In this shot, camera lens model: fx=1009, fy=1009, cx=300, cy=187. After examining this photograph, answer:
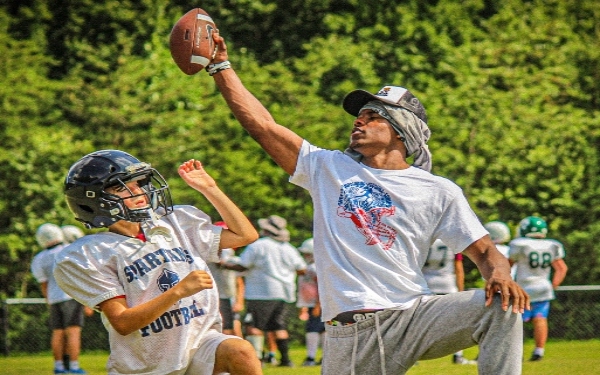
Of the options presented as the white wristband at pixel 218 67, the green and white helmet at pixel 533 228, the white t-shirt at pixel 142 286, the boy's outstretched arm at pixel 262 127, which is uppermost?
the white wristband at pixel 218 67

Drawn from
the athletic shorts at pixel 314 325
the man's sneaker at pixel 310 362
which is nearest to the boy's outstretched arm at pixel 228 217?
the man's sneaker at pixel 310 362

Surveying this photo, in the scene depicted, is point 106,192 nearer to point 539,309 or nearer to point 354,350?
point 354,350

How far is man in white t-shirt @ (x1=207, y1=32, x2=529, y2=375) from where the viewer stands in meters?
4.41

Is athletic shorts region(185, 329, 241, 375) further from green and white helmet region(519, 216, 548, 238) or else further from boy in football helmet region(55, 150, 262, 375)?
green and white helmet region(519, 216, 548, 238)

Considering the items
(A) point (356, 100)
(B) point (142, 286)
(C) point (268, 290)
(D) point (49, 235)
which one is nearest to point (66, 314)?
(D) point (49, 235)

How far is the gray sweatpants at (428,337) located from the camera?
4141 mm

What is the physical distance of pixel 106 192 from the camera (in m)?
4.85

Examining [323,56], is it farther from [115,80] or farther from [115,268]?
[115,268]

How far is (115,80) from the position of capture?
2089 cm

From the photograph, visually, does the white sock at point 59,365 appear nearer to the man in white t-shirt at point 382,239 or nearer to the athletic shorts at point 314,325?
the athletic shorts at point 314,325

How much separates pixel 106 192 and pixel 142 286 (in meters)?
0.50

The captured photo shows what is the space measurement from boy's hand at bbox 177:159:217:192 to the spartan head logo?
0.47 meters

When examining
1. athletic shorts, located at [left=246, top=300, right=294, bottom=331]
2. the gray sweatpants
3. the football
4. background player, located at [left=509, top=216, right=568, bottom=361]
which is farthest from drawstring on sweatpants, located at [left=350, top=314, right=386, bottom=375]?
athletic shorts, located at [left=246, top=300, right=294, bottom=331]

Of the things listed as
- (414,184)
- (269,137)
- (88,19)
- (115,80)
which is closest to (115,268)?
(269,137)
